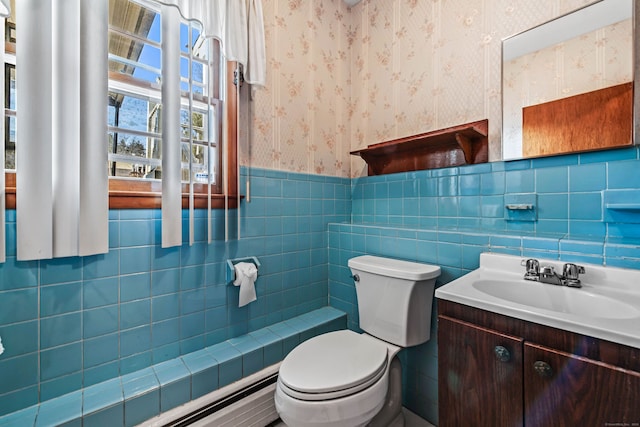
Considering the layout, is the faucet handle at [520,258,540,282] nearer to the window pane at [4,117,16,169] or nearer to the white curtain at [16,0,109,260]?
the white curtain at [16,0,109,260]

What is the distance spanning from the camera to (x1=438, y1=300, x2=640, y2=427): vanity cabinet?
0.63 metres

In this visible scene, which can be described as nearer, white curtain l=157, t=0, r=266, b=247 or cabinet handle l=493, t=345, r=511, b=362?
cabinet handle l=493, t=345, r=511, b=362

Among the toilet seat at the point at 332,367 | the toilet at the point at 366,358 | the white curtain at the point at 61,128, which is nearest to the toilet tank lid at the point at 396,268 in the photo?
the toilet at the point at 366,358

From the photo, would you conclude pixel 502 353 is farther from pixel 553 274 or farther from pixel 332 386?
pixel 332 386

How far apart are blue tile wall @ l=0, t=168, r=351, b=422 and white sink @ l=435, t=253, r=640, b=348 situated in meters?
→ 1.01

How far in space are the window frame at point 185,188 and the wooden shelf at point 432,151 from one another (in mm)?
832

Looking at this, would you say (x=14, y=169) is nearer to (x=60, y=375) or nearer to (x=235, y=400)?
(x=60, y=375)

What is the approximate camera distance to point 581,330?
669 mm

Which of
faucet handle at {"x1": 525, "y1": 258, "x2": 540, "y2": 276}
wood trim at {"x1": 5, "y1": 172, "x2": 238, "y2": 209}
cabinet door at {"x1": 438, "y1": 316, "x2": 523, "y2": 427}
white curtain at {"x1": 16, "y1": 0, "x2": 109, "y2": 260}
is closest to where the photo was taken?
cabinet door at {"x1": 438, "y1": 316, "x2": 523, "y2": 427}

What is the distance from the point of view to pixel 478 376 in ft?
2.71

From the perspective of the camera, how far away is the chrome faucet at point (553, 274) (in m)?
0.96

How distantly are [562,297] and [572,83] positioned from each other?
0.91m

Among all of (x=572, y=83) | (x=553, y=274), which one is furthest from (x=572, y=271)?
(x=572, y=83)

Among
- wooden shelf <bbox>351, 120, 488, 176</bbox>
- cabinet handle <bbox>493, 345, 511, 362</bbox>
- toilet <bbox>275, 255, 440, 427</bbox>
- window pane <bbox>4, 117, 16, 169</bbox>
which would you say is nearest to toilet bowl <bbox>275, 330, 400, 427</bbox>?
toilet <bbox>275, 255, 440, 427</bbox>
